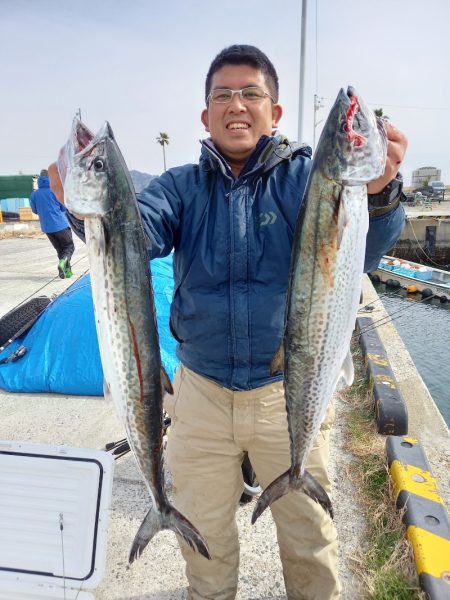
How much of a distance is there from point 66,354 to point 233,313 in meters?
3.74

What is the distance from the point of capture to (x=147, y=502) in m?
3.74

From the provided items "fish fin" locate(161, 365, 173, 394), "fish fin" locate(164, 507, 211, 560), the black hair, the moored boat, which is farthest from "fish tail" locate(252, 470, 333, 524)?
the moored boat

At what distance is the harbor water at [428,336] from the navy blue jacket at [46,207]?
27.5 feet

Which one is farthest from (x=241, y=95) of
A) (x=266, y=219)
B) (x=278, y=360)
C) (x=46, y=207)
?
(x=46, y=207)

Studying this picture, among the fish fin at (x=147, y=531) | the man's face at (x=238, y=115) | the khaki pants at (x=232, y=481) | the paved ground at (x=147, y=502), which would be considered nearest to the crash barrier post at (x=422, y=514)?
the paved ground at (x=147, y=502)

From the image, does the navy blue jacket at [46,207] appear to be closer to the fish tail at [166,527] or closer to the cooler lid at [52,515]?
the cooler lid at [52,515]

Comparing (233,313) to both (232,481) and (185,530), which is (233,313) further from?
(185,530)

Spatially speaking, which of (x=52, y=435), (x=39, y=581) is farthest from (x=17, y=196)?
(x=39, y=581)

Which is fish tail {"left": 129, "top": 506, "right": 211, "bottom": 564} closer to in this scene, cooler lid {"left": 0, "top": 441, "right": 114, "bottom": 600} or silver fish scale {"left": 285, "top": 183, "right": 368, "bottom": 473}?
cooler lid {"left": 0, "top": 441, "right": 114, "bottom": 600}

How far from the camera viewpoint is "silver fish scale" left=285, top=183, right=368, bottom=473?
6.49 feet

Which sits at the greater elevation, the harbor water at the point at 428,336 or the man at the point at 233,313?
the man at the point at 233,313

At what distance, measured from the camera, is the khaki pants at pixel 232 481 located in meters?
2.56

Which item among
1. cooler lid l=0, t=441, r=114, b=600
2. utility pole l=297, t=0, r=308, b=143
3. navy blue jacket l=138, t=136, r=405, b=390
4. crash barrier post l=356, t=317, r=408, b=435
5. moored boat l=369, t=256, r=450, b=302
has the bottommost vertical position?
Answer: moored boat l=369, t=256, r=450, b=302

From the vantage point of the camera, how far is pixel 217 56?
258 cm
